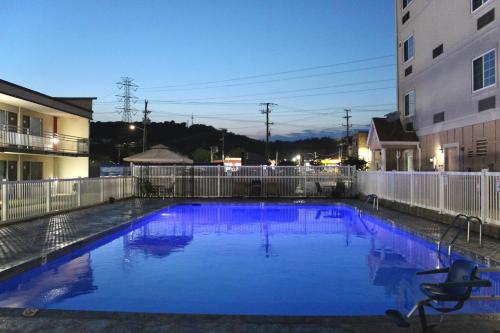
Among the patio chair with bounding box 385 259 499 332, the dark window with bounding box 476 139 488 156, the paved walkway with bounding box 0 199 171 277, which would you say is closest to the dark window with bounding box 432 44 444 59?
the dark window with bounding box 476 139 488 156

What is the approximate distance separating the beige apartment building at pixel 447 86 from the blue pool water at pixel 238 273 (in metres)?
5.12

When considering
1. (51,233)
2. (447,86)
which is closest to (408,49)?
(447,86)

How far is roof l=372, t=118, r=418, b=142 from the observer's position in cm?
2277

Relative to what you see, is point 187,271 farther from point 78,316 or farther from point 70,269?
point 78,316

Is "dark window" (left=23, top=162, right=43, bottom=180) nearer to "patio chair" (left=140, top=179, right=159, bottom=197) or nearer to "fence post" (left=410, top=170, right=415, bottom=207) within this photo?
"patio chair" (left=140, top=179, right=159, bottom=197)

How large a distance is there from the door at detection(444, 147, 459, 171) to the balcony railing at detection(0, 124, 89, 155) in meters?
19.3

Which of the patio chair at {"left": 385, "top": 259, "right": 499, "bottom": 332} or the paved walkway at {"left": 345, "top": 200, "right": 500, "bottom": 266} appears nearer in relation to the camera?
the patio chair at {"left": 385, "top": 259, "right": 499, "bottom": 332}

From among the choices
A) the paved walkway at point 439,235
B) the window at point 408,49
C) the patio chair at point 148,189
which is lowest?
the paved walkway at point 439,235

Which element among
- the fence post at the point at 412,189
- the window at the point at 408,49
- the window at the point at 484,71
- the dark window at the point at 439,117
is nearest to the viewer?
the window at the point at 484,71

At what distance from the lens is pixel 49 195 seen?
49.0 feet

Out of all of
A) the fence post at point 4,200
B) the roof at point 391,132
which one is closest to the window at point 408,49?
the roof at point 391,132

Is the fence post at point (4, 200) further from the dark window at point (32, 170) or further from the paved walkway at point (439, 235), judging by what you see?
the dark window at point (32, 170)

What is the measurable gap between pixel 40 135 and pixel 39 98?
132 inches

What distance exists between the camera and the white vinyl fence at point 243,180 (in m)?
24.6
